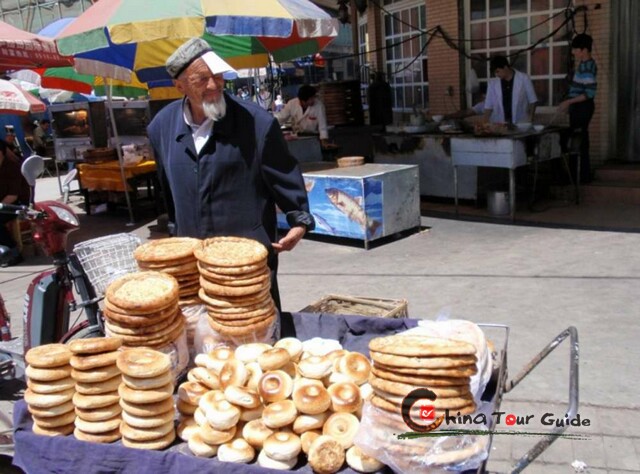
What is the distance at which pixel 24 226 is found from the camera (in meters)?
9.14

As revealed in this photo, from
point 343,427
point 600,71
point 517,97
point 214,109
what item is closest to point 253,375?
point 343,427

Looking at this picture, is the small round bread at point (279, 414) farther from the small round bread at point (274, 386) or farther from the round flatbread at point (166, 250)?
the round flatbread at point (166, 250)

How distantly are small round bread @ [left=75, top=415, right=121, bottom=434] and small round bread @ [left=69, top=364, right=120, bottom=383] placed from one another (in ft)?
0.49

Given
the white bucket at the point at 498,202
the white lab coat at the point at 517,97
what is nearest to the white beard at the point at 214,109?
the white bucket at the point at 498,202

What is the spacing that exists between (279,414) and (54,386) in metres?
0.83

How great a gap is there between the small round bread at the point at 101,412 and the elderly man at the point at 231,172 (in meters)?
1.10

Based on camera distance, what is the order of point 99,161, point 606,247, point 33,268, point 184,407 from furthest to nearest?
1. point 99,161
2. point 33,268
3. point 606,247
4. point 184,407

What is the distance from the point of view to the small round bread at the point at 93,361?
7.19 ft

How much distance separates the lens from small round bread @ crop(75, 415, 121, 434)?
2.21 meters

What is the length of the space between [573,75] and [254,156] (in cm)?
699

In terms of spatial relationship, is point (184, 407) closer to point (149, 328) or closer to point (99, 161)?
point (149, 328)

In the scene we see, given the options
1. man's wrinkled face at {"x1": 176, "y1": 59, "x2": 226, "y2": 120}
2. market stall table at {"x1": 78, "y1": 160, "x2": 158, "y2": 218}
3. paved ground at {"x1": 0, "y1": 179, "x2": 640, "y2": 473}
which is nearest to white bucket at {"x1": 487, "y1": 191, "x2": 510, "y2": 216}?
paved ground at {"x1": 0, "y1": 179, "x2": 640, "y2": 473}

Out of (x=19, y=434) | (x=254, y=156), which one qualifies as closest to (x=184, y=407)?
(x=19, y=434)

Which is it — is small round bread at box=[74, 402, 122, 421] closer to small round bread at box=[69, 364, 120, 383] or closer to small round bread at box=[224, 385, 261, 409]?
small round bread at box=[69, 364, 120, 383]
